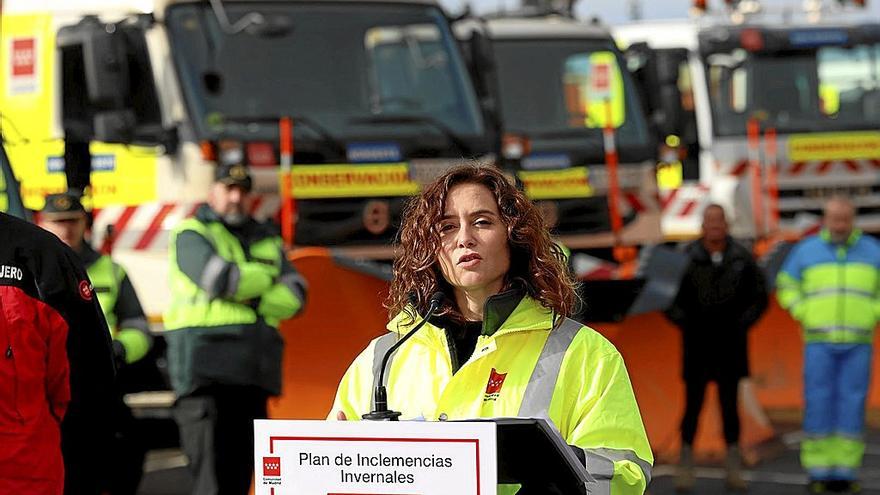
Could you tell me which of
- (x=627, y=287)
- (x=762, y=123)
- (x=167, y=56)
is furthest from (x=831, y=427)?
(x=762, y=123)

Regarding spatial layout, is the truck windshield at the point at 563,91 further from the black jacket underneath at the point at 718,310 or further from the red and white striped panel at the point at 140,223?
the red and white striped panel at the point at 140,223

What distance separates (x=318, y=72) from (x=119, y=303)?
3.13 meters

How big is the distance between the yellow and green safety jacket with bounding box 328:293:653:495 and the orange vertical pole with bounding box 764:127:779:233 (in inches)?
564

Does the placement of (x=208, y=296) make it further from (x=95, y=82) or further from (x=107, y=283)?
(x=95, y=82)

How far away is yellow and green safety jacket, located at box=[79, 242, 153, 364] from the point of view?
854cm

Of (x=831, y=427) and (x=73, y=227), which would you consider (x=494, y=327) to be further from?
(x=831, y=427)

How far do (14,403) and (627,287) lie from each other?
272 inches

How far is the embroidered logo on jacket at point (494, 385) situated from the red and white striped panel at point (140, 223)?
23.8ft

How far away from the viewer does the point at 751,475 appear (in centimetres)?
1202

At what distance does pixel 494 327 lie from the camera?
371 cm

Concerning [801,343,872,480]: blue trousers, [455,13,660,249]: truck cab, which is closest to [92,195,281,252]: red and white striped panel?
[455,13,660,249]: truck cab

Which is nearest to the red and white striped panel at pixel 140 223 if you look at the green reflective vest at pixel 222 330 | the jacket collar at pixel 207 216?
the jacket collar at pixel 207 216

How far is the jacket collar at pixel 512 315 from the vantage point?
3695mm

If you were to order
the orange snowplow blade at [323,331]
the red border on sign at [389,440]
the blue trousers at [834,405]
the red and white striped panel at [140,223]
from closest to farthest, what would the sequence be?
1. the red border on sign at [389,440]
2. the orange snowplow blade at [323,331]
3. the red and white striped panel at [140,223]
4. the blue trousers at [834,405]
